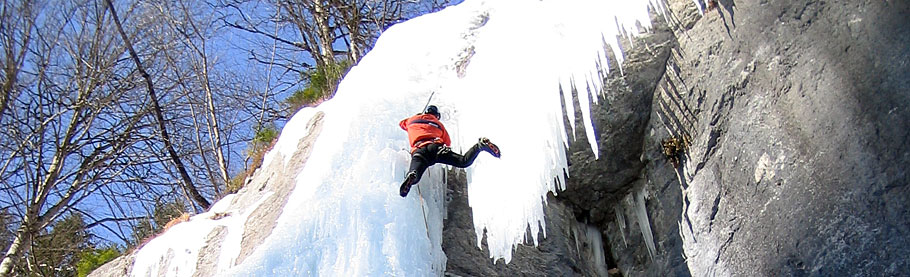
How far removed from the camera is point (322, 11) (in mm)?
12203

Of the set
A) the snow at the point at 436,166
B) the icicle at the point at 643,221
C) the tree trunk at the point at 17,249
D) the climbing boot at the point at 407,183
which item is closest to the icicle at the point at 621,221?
the icicle at the point at 643,221

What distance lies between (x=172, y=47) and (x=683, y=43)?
8194 millimetres

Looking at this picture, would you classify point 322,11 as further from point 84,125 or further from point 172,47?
point 84,125

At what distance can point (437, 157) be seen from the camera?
218 inches

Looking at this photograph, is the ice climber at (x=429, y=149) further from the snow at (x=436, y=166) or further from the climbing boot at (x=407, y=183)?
the snow at (x=436, y=166)

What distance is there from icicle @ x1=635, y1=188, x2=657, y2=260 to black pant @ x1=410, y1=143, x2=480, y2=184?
153cm

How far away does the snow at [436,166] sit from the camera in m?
5.26

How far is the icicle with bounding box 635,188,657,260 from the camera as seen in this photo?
5.97 meters

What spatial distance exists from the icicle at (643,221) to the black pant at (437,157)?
1527mm

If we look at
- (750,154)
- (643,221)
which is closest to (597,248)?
(643,221)

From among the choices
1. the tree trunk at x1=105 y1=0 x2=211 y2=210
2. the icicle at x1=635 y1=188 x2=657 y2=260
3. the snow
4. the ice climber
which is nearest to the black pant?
the ice climber

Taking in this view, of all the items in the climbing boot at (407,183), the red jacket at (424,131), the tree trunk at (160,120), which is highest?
the tree trunk at (160,120)

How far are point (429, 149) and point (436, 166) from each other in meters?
0.56

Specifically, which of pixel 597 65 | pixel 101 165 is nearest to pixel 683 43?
pixel 597 65
